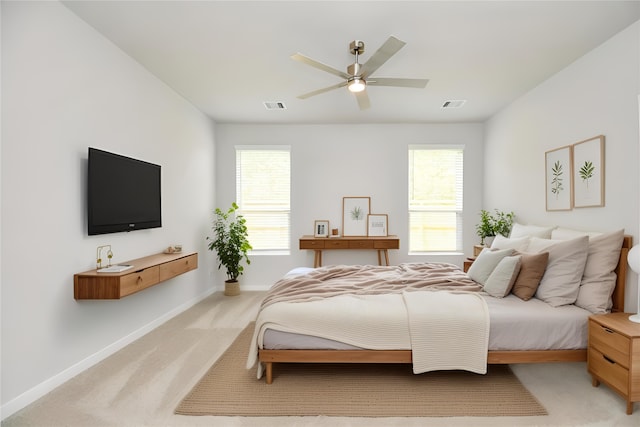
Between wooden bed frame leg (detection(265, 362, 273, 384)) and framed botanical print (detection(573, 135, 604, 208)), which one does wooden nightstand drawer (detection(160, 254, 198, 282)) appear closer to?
wooden bed frame leg (detection(265, 362, 273, 384))

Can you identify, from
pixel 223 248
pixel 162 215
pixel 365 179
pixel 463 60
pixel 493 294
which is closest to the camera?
pixel 493 294

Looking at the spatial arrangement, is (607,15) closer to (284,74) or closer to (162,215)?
(284,74)

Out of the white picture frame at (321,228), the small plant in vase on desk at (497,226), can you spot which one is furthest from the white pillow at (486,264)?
the white picture frame at (321,228)

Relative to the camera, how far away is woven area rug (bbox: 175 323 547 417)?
2307 mm

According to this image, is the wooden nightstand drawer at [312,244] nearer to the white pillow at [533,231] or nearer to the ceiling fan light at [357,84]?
the white pillow at [533,231]

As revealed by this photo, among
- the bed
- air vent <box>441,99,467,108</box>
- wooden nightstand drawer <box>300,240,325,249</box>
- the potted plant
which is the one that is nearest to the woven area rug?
the bed

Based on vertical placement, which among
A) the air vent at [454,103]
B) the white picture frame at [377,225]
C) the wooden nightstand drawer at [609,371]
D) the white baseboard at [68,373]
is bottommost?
the white baseboard at [68,373]

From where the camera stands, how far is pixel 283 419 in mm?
2223

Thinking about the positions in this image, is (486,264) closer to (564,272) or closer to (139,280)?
(564,272)

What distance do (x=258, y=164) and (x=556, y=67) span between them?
13.6 feet

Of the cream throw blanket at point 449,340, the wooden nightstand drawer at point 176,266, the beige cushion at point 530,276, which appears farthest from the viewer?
the wooden nightstand drawer at point 176,266

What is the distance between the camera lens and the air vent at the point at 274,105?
477 cm

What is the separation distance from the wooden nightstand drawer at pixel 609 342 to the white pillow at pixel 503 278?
22.8 inches

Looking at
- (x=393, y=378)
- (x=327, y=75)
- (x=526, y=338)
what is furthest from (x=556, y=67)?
(x=393, y=378)
